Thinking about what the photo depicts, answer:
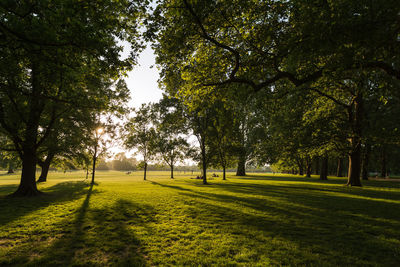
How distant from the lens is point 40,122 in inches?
667

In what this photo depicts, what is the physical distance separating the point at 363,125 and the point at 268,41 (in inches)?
782

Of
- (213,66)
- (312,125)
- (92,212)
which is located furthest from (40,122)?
(312,125)

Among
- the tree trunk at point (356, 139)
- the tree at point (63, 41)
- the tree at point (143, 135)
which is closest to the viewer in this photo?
the tree at point (63, 41)

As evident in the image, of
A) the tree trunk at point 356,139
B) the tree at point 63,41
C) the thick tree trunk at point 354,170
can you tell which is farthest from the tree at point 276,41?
the thick tree trunk at point 354,170

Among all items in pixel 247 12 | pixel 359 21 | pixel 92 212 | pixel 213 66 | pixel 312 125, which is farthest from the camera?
pixel 312 125

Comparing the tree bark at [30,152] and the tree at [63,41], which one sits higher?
the tree at [63,41]

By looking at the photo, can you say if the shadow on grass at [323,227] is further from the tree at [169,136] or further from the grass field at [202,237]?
the tree at [169,136]

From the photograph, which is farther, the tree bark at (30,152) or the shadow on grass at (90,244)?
the tree bark at (30,152)

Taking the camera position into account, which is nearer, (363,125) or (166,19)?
(166,19)

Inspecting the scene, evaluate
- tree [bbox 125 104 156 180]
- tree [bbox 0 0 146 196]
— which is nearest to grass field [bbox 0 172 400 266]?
tree [bbox 0 0 146 196]

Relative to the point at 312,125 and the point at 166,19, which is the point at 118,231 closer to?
the point at 166,19

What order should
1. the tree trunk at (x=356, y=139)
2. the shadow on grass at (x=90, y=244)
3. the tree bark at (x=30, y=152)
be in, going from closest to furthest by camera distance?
the shadow on grass at (x=90, y=244), the tree bark at (x=30, y=152), the tree trunk at (x=356, y=139)

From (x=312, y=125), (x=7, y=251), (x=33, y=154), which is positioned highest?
(x=312, y=125)

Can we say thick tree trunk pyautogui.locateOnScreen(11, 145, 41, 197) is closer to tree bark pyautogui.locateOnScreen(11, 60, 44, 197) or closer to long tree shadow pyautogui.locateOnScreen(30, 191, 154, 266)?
tree bark pyautogui.locateOnScreen(11, 60, 44, 197)
